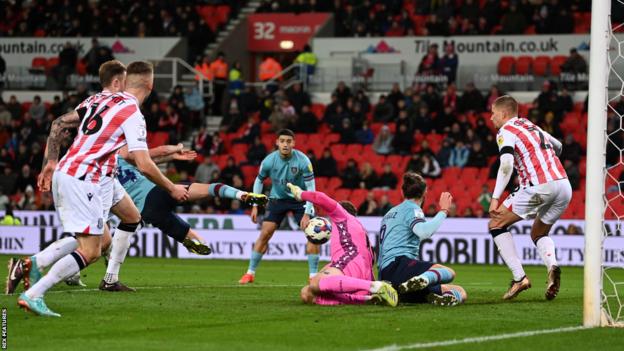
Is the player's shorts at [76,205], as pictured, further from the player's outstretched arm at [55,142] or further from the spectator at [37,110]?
the spectator at [37,110]

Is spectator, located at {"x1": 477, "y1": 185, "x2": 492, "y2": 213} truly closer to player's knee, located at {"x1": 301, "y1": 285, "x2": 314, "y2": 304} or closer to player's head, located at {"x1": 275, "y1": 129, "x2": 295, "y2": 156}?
player's head, located at {"x1": 275, "y1": 129, "x2": 295, "y2": 156}

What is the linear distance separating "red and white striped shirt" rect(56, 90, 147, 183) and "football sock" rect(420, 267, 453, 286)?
2.95m

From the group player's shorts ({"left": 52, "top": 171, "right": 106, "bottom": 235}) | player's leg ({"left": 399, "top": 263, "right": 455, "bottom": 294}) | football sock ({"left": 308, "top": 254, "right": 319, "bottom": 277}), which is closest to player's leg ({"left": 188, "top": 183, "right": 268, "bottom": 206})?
player's shorts ({"left": 52, "top": 171, "right": 106, "bottom": 235})

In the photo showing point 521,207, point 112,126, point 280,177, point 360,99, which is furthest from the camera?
point 360,99

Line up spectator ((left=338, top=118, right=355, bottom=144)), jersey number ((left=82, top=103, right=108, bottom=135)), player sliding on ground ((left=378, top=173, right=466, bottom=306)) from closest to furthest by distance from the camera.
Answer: jersey number ((left=82, top=103, right=108, bottom=135)) → player sliding on ground ((left=378, top=173, right=466, bottom=306)) → spectator ((left=338, top=118, right=355, bottom=144))

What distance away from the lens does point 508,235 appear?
12320 mm

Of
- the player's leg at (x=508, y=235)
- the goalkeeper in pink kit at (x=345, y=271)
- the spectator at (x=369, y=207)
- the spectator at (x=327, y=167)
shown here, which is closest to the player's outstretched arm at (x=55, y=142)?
the goalkeeper in pink kit at (x=345, y=271)

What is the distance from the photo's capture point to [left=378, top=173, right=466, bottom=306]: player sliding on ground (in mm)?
10773

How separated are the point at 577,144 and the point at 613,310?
15.4 metres

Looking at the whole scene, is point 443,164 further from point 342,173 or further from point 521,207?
point 521,207

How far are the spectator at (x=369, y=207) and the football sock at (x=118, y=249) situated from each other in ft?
39.9

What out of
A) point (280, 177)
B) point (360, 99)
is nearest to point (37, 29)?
point (360, 99)

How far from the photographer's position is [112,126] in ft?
32.5

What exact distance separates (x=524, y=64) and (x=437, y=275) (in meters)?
19.2
